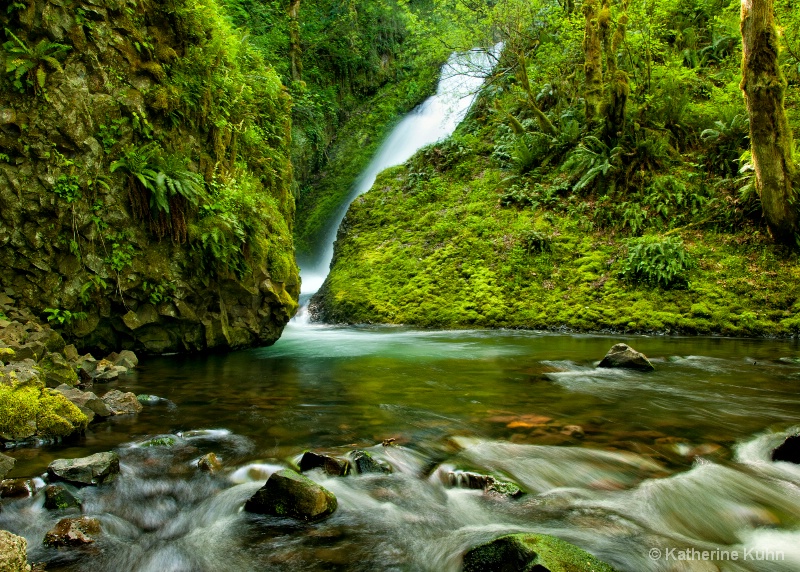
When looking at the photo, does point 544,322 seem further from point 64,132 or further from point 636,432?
point 64,132

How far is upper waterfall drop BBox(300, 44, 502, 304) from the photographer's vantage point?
18683mm

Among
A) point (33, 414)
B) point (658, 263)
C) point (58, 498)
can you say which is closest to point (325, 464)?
point (58, 498)

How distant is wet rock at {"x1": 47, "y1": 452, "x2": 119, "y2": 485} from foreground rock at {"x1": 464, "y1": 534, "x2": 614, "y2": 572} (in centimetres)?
262

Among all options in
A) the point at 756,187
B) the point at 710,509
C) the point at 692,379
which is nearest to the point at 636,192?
the point at 756,187

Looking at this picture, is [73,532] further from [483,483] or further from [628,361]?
[628,361]

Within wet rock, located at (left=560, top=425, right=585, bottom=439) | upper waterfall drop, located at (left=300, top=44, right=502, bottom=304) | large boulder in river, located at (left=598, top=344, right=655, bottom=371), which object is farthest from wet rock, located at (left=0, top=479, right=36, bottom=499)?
upper waterfall drop, located at (left=300, top=44, right=502, bottom=304)

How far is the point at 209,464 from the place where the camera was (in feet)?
12.3

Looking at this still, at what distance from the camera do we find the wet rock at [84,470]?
3365 mm

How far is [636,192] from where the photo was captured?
1248 centimetres

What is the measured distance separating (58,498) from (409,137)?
21114 mm

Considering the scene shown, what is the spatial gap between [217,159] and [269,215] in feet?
4.63

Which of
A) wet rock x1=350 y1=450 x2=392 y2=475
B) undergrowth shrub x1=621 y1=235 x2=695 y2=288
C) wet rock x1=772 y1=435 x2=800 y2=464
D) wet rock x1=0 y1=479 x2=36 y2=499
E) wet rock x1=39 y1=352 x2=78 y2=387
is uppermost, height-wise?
undergrowth shrub x1=621 y1=235 x2=695 y2=288

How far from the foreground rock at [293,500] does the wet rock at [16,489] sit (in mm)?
1421

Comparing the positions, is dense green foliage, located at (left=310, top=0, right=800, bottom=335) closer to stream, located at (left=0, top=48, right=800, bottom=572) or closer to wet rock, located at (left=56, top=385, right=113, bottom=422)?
stream, located at (left=0, top=48, right=800, bottom=572)
